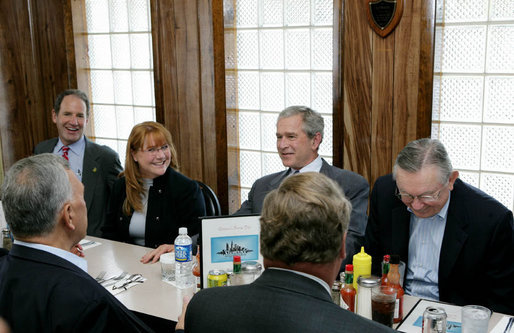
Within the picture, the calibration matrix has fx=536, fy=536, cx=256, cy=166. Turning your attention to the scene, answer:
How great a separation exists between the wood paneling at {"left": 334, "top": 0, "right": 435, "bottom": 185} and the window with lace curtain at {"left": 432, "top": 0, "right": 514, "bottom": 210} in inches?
4.4

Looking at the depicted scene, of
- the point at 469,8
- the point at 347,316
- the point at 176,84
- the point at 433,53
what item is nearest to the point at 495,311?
the point at 347,316

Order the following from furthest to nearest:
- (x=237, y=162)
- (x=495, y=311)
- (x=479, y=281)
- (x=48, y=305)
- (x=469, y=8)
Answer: (x=237, y=162) < (x=469, y=8) < (x=479, y=281) < (x=495, y=311) < (x=48, y=305)

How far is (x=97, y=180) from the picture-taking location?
12.4 ft

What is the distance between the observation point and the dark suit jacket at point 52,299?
1583mm

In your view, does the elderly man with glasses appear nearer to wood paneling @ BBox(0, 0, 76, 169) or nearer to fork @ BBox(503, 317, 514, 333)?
fork @ BBox(503, 317, 514, 333)

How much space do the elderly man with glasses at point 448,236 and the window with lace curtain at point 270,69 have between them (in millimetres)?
1257

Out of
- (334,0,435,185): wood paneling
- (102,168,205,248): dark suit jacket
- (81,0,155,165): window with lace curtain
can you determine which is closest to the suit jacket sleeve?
(102,168,205,248): dark suit jacket

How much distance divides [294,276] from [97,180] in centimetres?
275

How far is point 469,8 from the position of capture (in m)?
2.97

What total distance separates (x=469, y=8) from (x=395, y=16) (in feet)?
1.30

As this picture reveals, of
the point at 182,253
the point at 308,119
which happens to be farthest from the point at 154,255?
the point at 308,119

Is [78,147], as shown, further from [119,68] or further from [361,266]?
[361,266]

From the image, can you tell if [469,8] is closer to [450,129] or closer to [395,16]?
[395,16]

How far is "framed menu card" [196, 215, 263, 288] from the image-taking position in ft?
7.38
